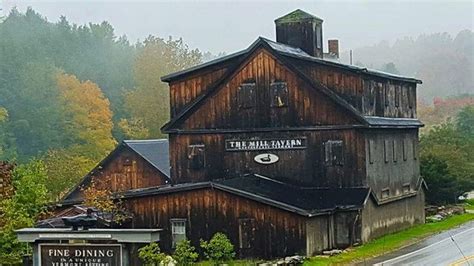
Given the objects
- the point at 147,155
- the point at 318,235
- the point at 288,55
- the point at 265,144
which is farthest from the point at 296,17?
the point at 147,155

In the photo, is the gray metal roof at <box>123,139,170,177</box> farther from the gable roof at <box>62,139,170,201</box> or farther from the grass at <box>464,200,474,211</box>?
the grass at <box>464,200,474,211</box>

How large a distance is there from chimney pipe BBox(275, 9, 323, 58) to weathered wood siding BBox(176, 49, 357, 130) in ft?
17.0

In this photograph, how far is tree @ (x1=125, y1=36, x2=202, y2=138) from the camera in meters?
102

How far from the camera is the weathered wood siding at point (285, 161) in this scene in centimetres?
4556

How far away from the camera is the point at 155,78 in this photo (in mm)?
105125

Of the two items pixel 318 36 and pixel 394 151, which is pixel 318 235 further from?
pixel 318 36

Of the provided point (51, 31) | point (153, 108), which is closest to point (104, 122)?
point (153, 108)

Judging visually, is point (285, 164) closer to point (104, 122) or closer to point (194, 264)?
point (194, 264)

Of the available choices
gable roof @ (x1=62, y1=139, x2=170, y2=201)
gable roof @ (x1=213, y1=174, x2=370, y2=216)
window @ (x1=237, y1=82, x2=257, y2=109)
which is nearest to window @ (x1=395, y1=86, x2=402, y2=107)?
gable roof @ (x1=213, y1=174, x2=370, y2=216)

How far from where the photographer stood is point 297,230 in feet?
130

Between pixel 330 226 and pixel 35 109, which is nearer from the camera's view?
pixel 330 226

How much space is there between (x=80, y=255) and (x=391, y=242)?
827 inches

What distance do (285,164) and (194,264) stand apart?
393 inches

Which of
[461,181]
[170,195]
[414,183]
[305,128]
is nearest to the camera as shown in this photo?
[170,195]
